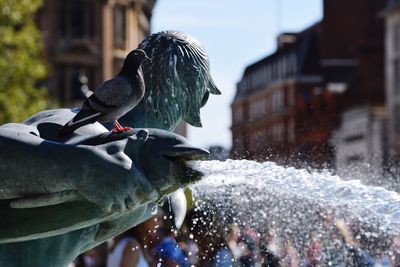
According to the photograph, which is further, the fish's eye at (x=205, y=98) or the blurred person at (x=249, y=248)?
the blurred person at (x=249, y=248)

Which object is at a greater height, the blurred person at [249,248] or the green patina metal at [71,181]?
the green patina metal at [71,181]

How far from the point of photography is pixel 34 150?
3045mm

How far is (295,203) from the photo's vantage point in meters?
5.96

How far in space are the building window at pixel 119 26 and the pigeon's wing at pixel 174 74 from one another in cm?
5836

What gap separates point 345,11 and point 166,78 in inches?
3121

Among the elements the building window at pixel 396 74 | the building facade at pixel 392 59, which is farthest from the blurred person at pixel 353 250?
the building window at pixel 396 74

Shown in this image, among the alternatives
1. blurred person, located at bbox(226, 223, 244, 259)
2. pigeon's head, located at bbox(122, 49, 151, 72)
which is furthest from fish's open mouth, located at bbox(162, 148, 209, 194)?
blurred person, located at bbox(226, 223, 244, 259)

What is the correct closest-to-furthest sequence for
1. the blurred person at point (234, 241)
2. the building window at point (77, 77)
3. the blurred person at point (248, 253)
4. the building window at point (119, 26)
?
1. the blurred person at point (234, 241)
2. the blurred person at point (248, 253)
3. the building window at point (77, 77)
4. the building window at point (119, 26)

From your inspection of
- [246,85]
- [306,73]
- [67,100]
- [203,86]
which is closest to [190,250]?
[203,86]

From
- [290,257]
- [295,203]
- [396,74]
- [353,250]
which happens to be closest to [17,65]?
[353,250]

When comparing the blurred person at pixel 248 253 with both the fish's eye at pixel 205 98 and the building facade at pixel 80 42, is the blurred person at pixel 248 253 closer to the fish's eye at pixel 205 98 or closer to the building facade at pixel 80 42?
the fish's eye at pixel 205 98

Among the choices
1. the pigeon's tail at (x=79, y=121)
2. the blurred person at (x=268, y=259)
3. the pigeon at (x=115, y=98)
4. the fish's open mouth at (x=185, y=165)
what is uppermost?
the pigeon at (x=115, y=98)

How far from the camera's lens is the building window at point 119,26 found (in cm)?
6200

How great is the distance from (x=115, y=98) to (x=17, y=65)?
87.1 feet
